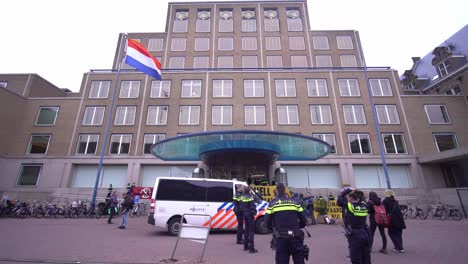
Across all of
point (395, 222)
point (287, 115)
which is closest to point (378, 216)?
point (395, 222)

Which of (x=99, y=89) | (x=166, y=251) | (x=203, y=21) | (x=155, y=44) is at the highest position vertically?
(x=203, y=21)

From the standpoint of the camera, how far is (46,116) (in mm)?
29250

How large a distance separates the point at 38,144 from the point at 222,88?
2335cm

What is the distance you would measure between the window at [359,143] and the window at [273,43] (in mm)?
19502

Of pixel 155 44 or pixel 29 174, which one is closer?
pixel 29 174

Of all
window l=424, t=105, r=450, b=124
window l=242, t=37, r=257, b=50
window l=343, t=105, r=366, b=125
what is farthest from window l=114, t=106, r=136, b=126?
window l=424, t=105, r=450, b=124

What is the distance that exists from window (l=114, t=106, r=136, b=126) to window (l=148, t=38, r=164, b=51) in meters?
14.7

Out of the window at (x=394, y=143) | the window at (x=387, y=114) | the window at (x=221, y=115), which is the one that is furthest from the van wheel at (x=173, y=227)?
the window at (x=387, y=114)

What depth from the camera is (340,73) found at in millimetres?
31266

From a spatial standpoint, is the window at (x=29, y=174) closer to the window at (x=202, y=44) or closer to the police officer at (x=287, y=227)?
the window at (x=202, y=44)

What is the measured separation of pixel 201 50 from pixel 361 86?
24923 mm

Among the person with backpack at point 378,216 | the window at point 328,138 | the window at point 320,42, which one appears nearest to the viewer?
the person with backpack at point 378,216

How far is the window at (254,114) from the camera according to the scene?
2855 centimetres

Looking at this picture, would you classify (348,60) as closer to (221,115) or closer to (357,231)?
(221,115)
